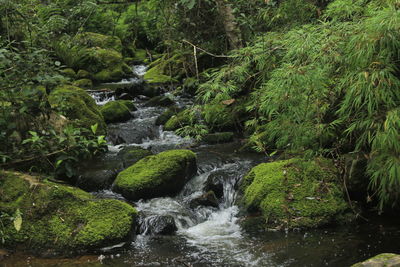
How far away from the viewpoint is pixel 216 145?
791 centimetres

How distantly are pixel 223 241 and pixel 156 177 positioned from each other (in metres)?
1.60

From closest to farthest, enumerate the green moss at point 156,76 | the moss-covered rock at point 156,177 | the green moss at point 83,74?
the moss-covered rock at point 156,177, the green moss at point 156,76, the green moss at point 83,74

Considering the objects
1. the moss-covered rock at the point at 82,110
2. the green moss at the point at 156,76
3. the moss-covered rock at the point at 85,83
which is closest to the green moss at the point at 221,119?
the moss-covered rock at the point at 82,110

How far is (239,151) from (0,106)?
4.12 metres

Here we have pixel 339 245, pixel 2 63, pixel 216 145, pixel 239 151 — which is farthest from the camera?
pixel 216 145

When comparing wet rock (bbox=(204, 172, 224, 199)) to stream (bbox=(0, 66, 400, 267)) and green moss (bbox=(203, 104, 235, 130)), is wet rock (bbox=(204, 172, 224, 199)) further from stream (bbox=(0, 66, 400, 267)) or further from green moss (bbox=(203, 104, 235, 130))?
green moss (bbox=(203, 104, 235, 130))

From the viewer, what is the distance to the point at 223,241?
4602mm

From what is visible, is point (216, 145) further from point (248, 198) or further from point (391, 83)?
point (391, 83)

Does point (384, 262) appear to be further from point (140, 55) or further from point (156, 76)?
point (140, 55)

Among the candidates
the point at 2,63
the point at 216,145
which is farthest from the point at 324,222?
the point at 2,63

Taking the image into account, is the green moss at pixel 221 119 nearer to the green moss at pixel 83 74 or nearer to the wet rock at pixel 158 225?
the wet rock at pixel 158 225

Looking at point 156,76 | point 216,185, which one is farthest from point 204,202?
point 156,76

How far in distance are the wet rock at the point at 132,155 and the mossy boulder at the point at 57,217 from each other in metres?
2.16

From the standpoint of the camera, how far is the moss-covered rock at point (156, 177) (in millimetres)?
5691
